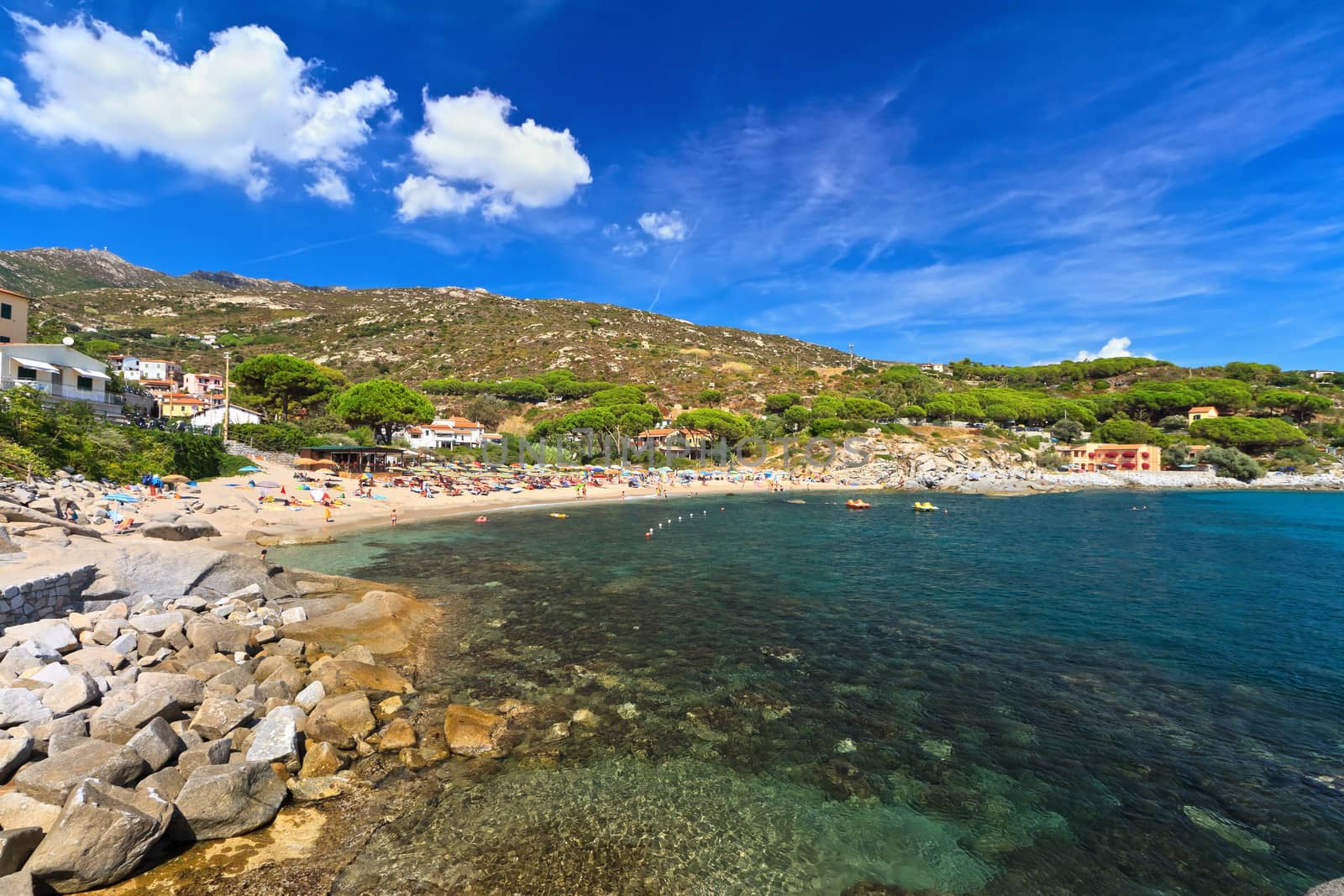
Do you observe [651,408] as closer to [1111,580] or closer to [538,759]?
[1111,580]

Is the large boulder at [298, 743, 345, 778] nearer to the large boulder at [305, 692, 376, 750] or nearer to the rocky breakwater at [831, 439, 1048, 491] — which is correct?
the large boulder at [305, 692, 376, 750]

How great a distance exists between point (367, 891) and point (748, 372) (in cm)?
10528

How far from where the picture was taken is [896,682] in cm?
1142

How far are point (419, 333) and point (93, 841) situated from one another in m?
124

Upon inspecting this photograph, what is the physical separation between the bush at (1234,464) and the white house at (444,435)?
313 ft

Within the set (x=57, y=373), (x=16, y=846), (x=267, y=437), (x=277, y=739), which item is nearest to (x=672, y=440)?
(x=267, y=437)

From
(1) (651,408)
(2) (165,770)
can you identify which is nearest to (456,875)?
(2) (165,770)

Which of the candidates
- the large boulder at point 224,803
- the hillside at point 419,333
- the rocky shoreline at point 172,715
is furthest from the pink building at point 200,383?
the large boulder at point 224,803

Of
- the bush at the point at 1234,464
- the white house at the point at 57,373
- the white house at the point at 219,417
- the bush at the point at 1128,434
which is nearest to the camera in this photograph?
the white house at the point at 57,373

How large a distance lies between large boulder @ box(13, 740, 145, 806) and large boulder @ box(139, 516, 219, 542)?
609 inches

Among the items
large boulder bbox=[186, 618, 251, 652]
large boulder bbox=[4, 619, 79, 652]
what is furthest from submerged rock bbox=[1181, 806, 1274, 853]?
large boulder bbox=[4, 619, 79, 652]

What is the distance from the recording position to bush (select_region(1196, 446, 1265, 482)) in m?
71.4

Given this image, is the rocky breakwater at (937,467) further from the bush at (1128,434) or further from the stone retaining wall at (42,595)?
the stone retaining wall at (42,595)

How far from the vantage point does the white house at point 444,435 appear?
240 ft
